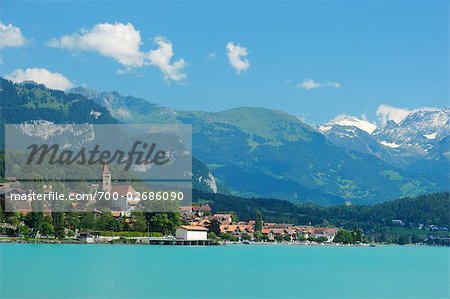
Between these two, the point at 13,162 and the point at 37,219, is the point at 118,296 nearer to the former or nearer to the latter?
the point at 37,219

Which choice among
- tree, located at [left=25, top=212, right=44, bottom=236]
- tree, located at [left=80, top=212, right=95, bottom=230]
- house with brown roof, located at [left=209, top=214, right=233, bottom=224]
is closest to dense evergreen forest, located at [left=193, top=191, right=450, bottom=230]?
house with brown roof, located at [left=209, top=214, right=233, bottom=224]

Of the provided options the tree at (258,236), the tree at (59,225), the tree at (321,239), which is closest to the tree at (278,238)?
the tree at (258,236)

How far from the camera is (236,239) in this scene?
122125 mm

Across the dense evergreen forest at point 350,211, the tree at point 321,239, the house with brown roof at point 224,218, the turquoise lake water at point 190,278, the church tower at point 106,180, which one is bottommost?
the turquoise lake water at point 190,278

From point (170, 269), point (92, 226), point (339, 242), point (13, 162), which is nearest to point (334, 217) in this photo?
point (339, 242)

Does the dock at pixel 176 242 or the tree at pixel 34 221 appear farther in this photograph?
the dock at pixel 176 242

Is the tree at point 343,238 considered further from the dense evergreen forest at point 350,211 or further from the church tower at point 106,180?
the church tower at point 106,180

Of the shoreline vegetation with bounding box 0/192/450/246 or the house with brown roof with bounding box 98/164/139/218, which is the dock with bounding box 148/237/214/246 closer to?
the shoreline vegetation with bounding box 0/192/450/246

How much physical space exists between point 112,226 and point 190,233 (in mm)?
12562

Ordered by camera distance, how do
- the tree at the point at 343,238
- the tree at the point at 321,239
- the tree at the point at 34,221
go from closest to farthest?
the tree at the point at 34,221 < the tree at the point at 321,239 < the tree at the point at 343,238

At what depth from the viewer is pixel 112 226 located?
308ft

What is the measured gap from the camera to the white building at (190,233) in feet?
334

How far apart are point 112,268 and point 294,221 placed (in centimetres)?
12004

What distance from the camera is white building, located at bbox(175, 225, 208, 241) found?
334 feet
